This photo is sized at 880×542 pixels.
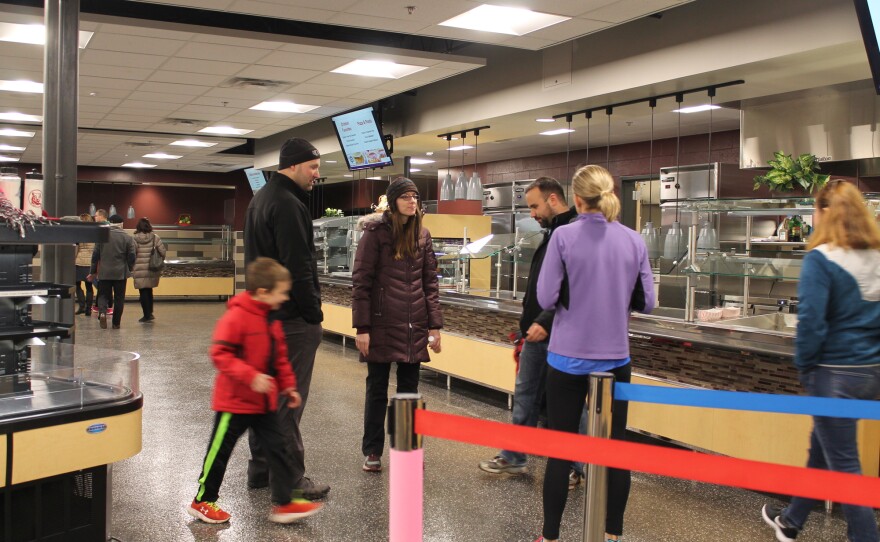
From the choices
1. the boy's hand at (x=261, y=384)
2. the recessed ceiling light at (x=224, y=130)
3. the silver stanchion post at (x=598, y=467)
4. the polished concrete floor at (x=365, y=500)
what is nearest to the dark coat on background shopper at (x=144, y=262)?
the recessed ceiling light at (x=224, y=130)

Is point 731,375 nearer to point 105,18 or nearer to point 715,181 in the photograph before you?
point 105,18

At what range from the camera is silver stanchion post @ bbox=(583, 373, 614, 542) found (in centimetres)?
239

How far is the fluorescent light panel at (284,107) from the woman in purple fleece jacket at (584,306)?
721 centimetres

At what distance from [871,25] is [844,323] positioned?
2097 millimetres

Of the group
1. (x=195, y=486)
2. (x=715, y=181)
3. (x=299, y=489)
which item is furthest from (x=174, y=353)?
(x=715, y=181)

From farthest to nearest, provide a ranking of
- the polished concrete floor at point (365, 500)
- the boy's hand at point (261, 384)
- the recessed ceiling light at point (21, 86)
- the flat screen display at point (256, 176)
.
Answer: the flat screen display at point (256, 176), the recessed ceiling light at point (21, 86), the polished concrete floor at point (365, 500), the boy's hand at point (261, 384)

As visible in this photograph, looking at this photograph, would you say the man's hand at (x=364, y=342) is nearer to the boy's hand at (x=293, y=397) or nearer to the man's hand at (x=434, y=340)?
the man's hand at (x=434, y=340)

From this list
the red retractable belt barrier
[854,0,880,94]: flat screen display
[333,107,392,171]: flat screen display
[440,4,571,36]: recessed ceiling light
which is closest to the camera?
the red retractable belt barrier

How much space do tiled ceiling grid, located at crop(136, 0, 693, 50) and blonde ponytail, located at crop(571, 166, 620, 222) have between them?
272 centimetres

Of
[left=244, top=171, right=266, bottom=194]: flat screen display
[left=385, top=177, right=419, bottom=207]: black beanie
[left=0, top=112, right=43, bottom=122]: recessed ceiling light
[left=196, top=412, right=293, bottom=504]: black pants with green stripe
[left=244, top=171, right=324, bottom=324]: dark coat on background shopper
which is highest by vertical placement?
[left=0, top=112, right=43, bottom=122]: recessed ceiling light

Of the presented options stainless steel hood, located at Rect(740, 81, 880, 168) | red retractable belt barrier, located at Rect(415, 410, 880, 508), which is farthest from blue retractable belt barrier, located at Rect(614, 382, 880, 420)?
stainless steel hood, located at Rect(740, 81, 880, 168)

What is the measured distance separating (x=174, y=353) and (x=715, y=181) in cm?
652

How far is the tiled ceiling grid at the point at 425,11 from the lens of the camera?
5336 mm

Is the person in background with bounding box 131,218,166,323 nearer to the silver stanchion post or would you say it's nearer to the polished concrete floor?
the polished concrete floor
